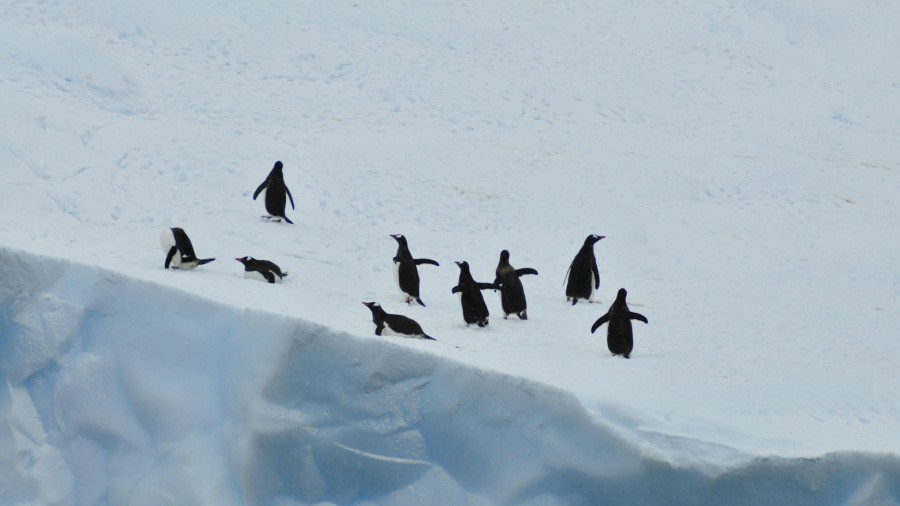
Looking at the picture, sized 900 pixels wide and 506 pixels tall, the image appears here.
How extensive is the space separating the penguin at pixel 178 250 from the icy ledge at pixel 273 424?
3.52 ft

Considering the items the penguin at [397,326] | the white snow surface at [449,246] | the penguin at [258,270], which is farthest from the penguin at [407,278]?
the penguin at [397,326]

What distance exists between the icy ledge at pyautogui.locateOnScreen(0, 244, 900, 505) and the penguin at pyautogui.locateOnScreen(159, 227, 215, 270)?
1074mm

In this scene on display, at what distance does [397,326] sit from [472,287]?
0.89 metres

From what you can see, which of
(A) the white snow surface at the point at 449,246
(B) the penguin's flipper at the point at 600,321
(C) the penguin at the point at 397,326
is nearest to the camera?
(A) the white snow surface at the point at 449,246

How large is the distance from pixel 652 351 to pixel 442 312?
5.06 feet

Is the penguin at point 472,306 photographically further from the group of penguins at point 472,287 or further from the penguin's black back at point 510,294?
the penguin's black back at point 510,294

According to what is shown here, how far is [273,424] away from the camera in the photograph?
7363mm

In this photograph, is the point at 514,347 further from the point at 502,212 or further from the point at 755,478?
the point at 502,212

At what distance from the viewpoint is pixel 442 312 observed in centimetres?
934

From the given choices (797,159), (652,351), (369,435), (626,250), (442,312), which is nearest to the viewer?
(369,435)

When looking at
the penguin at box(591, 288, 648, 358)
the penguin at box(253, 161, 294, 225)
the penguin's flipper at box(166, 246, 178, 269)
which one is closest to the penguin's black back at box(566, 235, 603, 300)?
the penguin at box(591, 288, 648, 358)

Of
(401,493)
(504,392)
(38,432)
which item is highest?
(504,392)

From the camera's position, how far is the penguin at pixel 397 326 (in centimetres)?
812

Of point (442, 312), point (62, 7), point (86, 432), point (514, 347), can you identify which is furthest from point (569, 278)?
point (62, 7)
